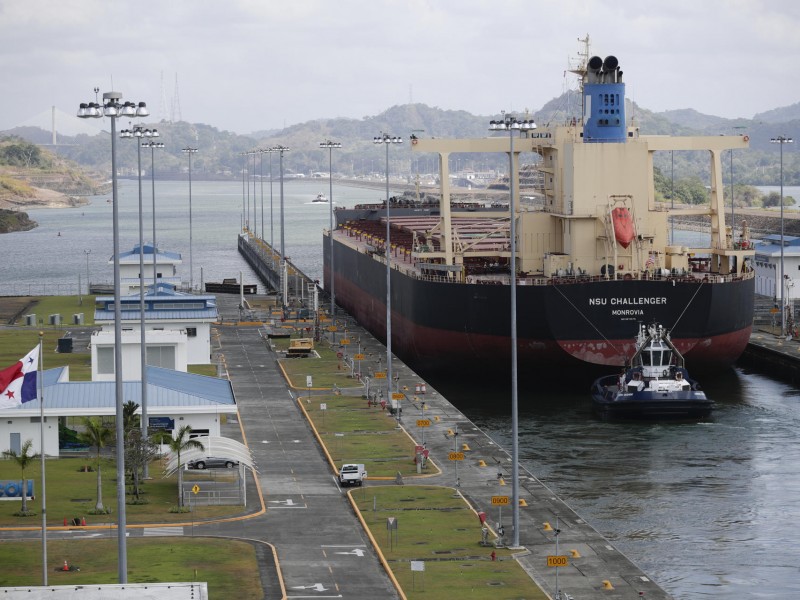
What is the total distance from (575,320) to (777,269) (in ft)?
136

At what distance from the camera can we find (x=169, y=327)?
303 feet

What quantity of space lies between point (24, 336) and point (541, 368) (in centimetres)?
4068

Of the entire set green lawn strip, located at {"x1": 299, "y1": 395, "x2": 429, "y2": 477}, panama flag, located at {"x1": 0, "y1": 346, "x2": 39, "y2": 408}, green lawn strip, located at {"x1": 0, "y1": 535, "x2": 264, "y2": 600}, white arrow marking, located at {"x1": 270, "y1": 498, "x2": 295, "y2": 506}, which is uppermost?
panama flag, located at {"x1": 0, "y1": 346, "x2": 39, "y2": 408}

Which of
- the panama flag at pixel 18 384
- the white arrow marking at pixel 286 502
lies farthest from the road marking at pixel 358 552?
the panama flag at pixel 18 384

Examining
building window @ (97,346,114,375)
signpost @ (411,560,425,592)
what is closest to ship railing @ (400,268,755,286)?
building window @ (97,346,114,375)

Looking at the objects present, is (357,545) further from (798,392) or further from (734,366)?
(734,366)

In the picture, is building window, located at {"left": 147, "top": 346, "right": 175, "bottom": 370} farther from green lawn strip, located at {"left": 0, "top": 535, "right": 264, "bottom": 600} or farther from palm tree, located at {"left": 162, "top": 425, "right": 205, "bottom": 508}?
green lawn strip, located at {"left": 0, "top": 535, "right": 264, "bottom": 600}

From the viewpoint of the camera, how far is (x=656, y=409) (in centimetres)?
7556

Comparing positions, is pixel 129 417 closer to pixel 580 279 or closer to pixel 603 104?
pixel 580 279

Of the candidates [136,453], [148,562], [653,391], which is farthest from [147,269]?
[148,562]

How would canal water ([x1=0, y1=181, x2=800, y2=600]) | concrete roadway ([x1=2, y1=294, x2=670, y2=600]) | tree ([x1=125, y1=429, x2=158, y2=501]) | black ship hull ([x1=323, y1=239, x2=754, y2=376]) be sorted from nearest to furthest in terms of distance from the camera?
1. concrete roadway ([x1=2, y1=294, x2=670, y2=600])
2. canal water ([x1=0, y1=181, x2=800, y2=600])
3. tree ([x1=125, y1=429, x2=158, y2=501])
4. black ship hull ([x1=323, y1=239, x2=754, y2=376])

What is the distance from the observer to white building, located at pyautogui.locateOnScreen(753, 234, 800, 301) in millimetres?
116562

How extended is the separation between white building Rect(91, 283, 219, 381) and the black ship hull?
12641 mm

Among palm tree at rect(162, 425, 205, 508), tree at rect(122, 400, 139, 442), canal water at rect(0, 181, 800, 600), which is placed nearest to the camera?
canal water at rect(0, 181, 800, 600)
